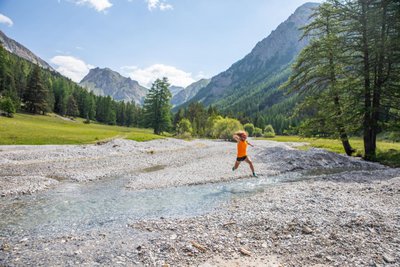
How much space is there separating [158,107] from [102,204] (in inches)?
2848

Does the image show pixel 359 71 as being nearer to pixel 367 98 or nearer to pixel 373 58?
pixel 373 58

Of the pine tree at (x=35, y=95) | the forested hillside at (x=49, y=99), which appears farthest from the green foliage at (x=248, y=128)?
the pine tree at (x=35, y=95)

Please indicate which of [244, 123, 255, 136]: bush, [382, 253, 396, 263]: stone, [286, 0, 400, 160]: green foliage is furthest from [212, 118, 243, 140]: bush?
[382, 253, 396, 263]: stone

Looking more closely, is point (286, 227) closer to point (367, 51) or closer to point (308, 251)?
point (308, 251)

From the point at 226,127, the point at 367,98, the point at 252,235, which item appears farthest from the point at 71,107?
the point at 252,235

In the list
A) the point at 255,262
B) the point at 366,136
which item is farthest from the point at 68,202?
the point at 366,136

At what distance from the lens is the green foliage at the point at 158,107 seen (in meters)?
83.4

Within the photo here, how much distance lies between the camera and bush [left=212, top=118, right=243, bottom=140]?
313 ft

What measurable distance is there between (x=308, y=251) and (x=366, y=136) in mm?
25725

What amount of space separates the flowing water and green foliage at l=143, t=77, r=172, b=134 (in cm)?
6633

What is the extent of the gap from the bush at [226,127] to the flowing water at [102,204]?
255ft

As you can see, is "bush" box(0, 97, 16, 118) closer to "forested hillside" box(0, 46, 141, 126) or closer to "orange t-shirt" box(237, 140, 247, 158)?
"forested hillside" box(0, 46, 141, 126)

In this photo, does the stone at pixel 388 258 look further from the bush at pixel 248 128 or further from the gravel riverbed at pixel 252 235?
the bush at pixel 248 128

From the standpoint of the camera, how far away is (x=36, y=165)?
77.8ft
